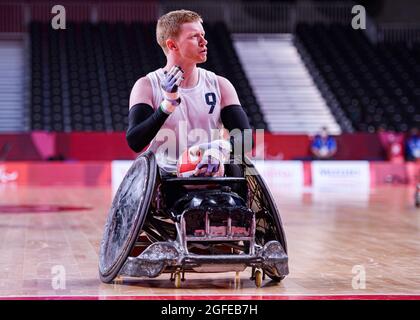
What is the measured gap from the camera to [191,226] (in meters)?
5.52

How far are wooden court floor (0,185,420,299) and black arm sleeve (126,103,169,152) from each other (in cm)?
97

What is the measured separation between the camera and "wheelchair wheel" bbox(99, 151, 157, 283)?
5.50 metres

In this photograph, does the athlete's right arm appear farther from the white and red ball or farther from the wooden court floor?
the wooden court floor

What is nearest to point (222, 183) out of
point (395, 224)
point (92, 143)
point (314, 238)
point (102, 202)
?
point (314, 238)

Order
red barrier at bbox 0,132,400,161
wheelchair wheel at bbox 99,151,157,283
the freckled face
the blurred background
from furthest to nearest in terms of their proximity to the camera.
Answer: the blurred background
red barrier at bbox 0,132,400,161
the freckled face
wheelchair wheel at bbox 99,151,157,283

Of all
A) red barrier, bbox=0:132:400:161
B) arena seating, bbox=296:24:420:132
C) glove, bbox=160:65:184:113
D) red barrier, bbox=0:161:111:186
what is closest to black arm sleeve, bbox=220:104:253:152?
glove, bbox=160:65:184:113

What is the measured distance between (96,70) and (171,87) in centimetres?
2343

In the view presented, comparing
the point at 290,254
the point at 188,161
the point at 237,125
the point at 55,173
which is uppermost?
the point at 237,125

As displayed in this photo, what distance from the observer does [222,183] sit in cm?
577

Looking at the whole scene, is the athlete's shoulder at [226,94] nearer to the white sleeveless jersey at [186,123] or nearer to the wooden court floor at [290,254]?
the white sleeveless jersey at [186,123]

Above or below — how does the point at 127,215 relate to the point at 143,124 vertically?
below

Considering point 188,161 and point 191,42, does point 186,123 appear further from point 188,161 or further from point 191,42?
point 191,42

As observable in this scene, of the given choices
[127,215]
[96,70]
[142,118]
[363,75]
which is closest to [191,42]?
[142,118]

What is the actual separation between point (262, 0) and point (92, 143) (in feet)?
39.7
